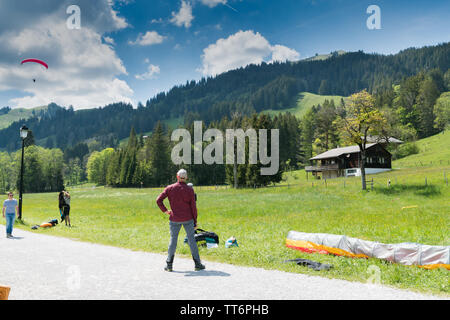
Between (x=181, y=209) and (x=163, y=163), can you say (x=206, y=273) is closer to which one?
(x=181, y=209)

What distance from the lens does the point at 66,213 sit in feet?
70.3

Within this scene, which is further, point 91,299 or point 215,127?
point 215,127

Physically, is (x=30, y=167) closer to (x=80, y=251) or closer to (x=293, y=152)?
(x=293, y=152)

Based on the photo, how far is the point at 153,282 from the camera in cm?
723

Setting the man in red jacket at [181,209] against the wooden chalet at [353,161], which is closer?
the man in red jacket at [181,209]

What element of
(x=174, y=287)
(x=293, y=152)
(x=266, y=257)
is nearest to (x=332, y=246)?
(x=266, y=257)

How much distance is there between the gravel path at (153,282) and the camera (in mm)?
6211

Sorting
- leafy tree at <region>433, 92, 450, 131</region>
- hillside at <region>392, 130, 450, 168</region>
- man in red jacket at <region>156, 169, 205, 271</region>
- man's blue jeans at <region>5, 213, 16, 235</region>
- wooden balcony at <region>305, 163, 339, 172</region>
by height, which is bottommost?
man's blue jeans at <region>5, 213, 16, 235</region>

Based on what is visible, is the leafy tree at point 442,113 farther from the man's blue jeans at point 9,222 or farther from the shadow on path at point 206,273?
the man's blue jeans at point 9,222

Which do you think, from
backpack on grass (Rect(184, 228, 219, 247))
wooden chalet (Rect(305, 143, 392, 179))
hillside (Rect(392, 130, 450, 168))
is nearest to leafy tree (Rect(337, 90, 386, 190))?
wooden chalet (Rect(305, 143, 392, 179))

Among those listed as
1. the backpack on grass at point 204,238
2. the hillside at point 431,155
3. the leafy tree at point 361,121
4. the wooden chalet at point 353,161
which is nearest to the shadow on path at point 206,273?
the backpack on grass at point 204,238

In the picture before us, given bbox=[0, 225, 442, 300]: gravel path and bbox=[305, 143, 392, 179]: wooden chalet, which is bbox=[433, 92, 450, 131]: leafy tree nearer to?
bbox=[305, 143, 392, 179]: wooden chalet

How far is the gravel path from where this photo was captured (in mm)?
6211
